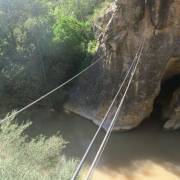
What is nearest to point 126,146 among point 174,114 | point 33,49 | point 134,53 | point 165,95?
point 174,114

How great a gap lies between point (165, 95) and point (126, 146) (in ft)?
13.7

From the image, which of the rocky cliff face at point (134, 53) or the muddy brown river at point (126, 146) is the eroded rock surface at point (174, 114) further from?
the rocky cliff face at point (134, 53)

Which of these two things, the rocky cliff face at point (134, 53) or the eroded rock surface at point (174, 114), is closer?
the rocky cliff face at point (134, 53)

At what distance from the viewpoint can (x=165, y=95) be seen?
1808 centimetres

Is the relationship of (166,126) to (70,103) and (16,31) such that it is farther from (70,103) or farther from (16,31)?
(16,31)

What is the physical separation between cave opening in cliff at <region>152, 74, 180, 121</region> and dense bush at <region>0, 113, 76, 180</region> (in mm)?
7897

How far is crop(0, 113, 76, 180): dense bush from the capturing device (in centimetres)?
772

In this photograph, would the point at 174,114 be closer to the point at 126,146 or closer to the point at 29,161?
the point at 126,146

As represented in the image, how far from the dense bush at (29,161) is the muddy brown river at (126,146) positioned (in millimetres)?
3496

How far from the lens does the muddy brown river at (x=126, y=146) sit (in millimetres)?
13375

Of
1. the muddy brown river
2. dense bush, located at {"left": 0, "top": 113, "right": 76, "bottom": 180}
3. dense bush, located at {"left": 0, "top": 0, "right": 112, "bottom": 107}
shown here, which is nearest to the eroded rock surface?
the muddy brown river

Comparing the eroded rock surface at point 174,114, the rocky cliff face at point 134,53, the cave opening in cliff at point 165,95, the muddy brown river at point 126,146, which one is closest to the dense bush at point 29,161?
the muddy brown river at point 126,146

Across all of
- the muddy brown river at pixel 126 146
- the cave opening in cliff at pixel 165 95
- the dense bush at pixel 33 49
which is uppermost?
the dense bush at pixel 33 49

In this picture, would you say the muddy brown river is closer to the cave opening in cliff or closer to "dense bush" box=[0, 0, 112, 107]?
the cave opening in cliff
